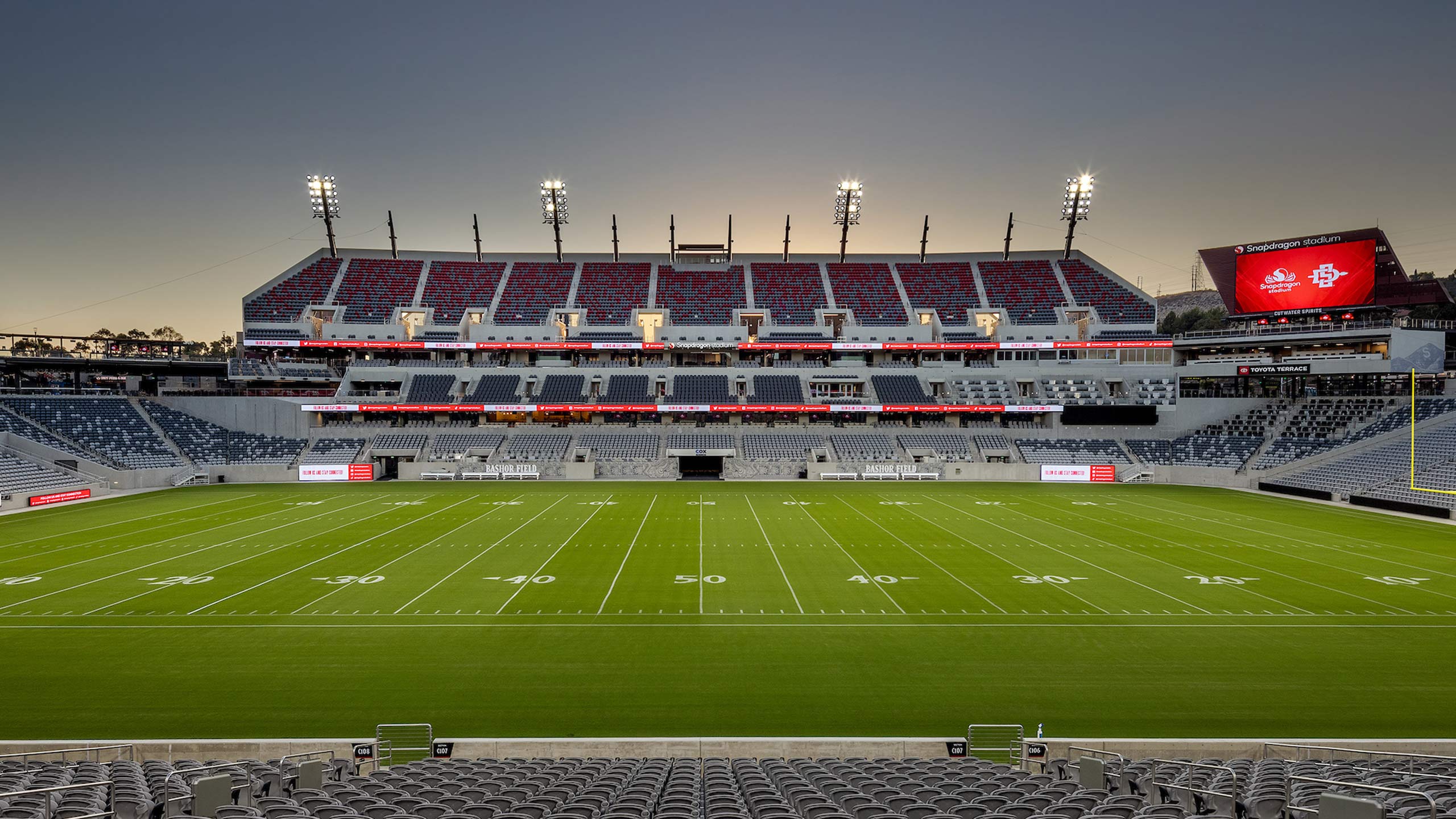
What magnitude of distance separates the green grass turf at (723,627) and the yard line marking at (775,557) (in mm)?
157

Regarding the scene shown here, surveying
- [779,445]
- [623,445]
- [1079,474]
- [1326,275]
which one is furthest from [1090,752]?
[1326,275]

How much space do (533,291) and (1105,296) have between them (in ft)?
165

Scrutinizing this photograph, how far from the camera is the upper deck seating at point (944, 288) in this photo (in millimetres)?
66500

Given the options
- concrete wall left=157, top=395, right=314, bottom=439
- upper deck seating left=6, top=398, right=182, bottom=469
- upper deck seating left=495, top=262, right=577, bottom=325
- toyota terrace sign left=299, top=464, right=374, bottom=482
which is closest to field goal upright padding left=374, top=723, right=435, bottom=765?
toyota terrace sign left=299, top=464, right=374, bottom=482

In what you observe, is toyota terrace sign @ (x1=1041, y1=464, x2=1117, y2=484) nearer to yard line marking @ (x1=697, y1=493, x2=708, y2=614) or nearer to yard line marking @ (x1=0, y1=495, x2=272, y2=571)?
yard line marking @ (x1=697, y1=493, x2=708, y2=614)

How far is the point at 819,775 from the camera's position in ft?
30.6

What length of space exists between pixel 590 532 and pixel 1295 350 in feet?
171

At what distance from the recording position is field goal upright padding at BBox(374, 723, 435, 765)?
1143 cm

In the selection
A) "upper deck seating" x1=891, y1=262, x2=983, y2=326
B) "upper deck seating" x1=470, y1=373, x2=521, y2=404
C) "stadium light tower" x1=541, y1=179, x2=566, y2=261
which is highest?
"stadium light tower" x1=541, y1=179, x2=566, y2=261

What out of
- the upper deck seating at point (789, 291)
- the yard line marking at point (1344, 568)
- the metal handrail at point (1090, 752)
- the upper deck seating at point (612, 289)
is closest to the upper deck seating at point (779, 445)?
the upper deck seating at point (789, 291)

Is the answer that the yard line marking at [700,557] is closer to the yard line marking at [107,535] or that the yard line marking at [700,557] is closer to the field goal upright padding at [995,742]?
the field goal upright padding at [995,742]

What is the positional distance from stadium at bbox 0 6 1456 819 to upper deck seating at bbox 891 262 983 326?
0.39m

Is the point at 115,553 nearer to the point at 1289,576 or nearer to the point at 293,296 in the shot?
the point at 1289,576

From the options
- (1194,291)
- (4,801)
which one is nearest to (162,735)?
(4,801)
